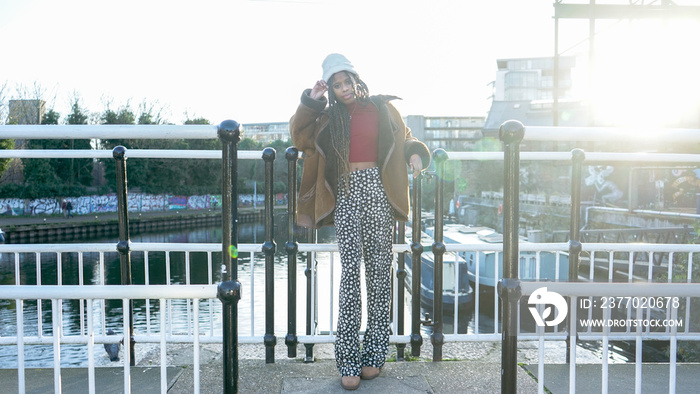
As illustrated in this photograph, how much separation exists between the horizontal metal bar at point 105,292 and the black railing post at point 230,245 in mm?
92

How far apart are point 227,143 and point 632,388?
6.51ft

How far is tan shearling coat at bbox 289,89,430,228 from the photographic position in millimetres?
2125

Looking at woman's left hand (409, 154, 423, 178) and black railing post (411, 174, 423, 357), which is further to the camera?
black railing post (411, 174, 423, 357)

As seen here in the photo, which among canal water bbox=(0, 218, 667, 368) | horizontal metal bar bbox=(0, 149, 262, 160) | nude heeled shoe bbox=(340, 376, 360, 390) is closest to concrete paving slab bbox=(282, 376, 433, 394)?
nude heeled shoe bbox=(340, 376, 360, 390)

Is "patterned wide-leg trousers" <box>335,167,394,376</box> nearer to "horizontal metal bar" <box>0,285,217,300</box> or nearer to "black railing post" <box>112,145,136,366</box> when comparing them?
"horizontal metal bar" <box>0,285,217,300</box>

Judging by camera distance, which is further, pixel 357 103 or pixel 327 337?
pixel 327 337

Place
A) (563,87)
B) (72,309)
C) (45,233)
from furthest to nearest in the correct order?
(563,87) → (45,233) → (72,309)

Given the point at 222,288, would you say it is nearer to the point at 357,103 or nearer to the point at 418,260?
the point at 357,103

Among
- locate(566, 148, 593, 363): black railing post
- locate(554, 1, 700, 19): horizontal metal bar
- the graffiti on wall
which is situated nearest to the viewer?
locate(566, 148, 593, 363): black railing post

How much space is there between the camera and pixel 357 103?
2174mm

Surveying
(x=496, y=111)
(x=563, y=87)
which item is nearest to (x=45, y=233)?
(x=496, y=111)

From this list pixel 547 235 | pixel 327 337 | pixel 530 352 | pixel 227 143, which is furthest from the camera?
pixel 547 235

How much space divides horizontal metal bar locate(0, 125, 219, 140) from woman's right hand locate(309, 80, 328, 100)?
67cm

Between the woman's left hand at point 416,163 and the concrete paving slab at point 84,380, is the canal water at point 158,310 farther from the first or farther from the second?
the woman's left hand at point 416,163
